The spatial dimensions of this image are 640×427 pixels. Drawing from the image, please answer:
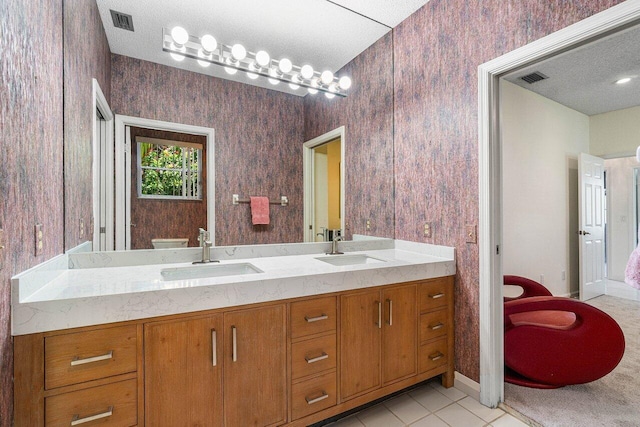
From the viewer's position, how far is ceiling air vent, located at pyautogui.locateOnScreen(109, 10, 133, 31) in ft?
5.24

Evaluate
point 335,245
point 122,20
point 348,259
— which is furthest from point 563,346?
point 122,20

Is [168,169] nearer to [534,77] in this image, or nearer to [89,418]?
[89,418]

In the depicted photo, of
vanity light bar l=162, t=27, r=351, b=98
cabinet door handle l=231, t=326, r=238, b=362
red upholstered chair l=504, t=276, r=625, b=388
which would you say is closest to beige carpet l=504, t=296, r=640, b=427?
red upholstered chair l=504, t=276, r=625, b=388

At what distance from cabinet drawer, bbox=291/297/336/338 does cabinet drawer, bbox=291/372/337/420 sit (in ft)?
0.81

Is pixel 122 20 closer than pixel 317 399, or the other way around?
pixel 317 399

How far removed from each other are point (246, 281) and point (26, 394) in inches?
30.5

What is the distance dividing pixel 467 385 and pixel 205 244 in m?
1.85

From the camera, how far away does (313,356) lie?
4.80 feet

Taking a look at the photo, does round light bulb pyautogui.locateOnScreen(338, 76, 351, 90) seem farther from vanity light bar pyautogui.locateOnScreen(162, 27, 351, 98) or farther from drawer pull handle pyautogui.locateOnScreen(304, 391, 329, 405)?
drawer pull handle pyautogui.locateOnScreen(304, 391, 329, 405)

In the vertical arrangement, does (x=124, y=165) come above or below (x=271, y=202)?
above

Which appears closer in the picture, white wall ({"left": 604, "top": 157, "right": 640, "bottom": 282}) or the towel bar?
the towel bar

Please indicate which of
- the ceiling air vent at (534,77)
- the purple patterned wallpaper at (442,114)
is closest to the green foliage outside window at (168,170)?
the purple patterned wallpaper at (442,114)

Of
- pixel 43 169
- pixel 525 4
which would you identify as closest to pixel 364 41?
pixel 525 4

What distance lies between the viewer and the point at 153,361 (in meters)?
1.13
